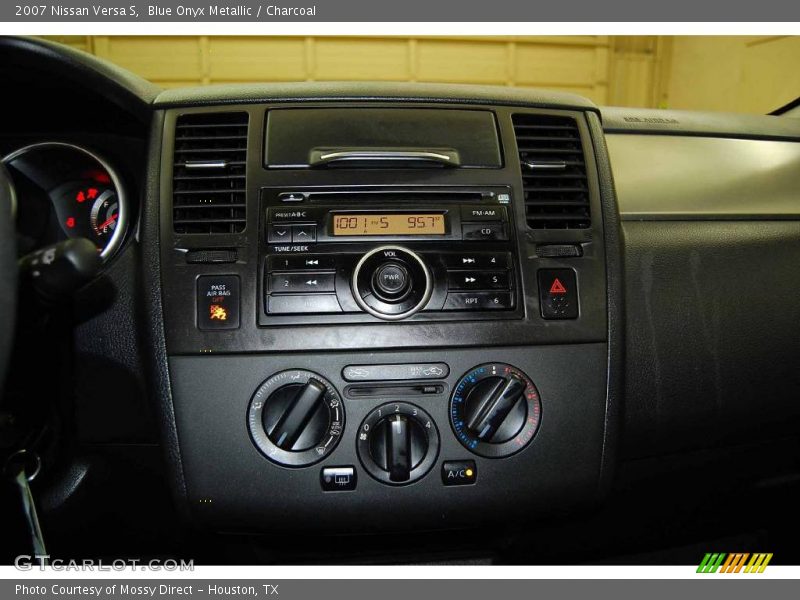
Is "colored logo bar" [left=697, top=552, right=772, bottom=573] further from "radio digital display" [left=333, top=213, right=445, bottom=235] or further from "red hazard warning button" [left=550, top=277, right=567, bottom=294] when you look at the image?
"radio digital display" [left=333, top=213, right=445, bottom=235]

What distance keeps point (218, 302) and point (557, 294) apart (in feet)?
1.61

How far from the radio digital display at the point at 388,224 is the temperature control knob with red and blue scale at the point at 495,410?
0.71ft

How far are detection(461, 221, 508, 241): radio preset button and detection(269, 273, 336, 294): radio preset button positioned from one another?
0.20m

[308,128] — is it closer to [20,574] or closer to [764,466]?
[20,574]

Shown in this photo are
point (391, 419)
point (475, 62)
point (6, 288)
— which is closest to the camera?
point (6, 288)

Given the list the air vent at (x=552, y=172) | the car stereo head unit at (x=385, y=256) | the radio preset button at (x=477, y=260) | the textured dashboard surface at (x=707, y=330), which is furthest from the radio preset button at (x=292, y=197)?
the textured dashboard surface at (x=707, y=330)

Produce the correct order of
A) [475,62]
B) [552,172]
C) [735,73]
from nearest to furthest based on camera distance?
[552,172] < [735,73] < [475,62]

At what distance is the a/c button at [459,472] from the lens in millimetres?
868

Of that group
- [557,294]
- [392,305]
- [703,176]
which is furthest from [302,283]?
[703,176]

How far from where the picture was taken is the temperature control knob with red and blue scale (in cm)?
86

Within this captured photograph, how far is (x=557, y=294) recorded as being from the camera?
90 centimetres

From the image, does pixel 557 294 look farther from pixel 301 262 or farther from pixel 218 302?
pixel 218 302

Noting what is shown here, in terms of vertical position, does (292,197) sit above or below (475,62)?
below

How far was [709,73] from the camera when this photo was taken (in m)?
4.54
